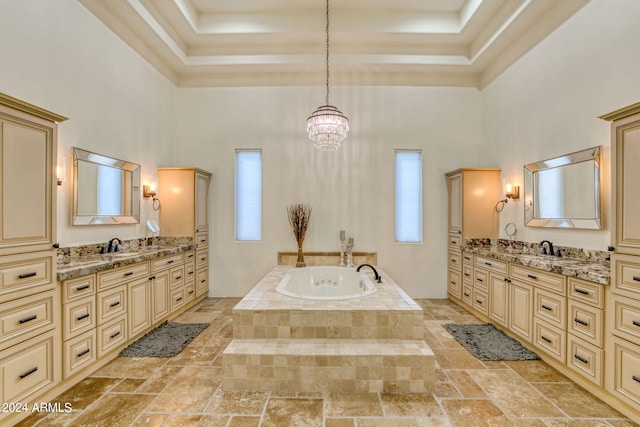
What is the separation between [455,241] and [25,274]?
15.6 ft

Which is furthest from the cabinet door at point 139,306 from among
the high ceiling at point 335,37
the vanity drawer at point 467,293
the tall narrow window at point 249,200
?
the vanity drawer at point 467,293

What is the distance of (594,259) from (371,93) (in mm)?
3543

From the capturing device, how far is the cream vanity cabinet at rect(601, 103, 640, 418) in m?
1.91

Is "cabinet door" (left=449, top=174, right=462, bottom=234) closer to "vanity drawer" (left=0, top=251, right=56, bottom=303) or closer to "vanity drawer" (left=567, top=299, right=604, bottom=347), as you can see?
"vanity drawer" (left=567, top=299, right=604, bottom=347)

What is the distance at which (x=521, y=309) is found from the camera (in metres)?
2.95

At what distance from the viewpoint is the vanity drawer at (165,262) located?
10.8 feet

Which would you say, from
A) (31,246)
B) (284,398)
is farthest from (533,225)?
(31,246)

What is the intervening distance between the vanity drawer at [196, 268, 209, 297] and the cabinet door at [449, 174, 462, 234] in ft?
13.0

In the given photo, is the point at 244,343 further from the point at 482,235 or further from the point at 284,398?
the point at 482,235

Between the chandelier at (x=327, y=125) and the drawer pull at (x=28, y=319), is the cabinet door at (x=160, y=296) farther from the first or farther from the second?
the chandelier at (x=327, y=125)

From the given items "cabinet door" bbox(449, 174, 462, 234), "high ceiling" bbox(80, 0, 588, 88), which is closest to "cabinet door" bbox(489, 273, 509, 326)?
"cabinet door" bbox(449, 174, 462, 234)

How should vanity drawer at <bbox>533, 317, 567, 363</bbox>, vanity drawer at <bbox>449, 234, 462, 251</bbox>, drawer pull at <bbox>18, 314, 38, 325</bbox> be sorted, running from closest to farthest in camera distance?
drawer pull at <bbox>18, 314, 38, 325</bbox>
vanity drawer at <bbox>533, 317, 567, 363</bbox>
vanity drawer at <bbox>449, 234, 462, 251</bbox>

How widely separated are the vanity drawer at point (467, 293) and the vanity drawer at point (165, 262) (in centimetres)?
396

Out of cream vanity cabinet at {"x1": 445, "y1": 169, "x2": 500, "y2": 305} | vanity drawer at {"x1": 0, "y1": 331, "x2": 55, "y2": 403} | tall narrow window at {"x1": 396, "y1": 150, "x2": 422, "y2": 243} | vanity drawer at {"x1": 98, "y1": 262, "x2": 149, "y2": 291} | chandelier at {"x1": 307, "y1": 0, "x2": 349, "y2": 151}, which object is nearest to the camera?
vanity drawer at {"x1": 0, "y1": 331, "x2": 55, "y2": 403}
